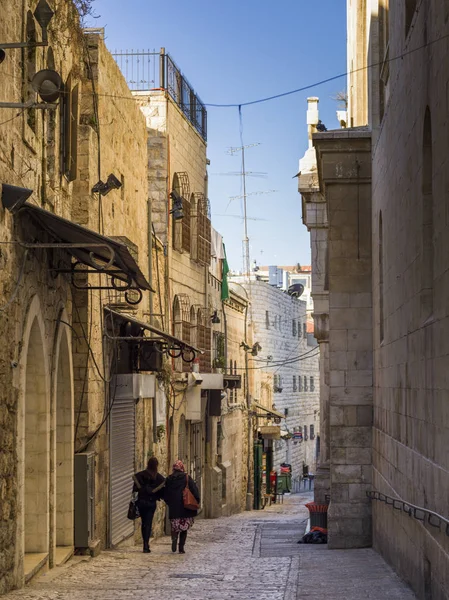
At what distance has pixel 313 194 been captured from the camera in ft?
86.3

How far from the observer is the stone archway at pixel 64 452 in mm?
13680

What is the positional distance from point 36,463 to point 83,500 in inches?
80.5

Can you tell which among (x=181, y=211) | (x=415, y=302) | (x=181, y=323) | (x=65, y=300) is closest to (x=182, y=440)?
(x=181, y=323)

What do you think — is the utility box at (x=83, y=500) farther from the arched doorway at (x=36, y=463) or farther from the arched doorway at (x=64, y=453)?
the arched doorway at (x=36, y=463)

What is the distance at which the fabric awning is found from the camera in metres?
10.5

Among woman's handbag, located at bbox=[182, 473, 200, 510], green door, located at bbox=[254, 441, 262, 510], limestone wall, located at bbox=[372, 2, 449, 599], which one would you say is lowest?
green door, located at bbox=[254, 441, 262, 510]

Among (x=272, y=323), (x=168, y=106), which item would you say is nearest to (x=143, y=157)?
(x=168, y=106)

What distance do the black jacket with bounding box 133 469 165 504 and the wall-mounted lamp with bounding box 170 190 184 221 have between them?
10210 mm

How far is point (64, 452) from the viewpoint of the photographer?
13.8 m

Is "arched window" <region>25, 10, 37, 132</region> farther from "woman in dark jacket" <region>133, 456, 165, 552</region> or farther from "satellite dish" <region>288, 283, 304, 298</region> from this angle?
"satellite dish" <region>288, 283, 304, 298</region>

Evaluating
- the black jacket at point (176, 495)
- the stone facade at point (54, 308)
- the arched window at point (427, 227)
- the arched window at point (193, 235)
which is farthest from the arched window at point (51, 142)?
the arched window at point (193, 235)

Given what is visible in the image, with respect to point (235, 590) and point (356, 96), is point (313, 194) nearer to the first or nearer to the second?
point (356, 96)

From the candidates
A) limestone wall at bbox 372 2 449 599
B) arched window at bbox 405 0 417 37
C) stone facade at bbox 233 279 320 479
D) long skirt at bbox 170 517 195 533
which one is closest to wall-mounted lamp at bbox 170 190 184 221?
limestone wall at bbox 372 2 449 599

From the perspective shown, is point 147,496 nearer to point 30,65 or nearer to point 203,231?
point 30,65
